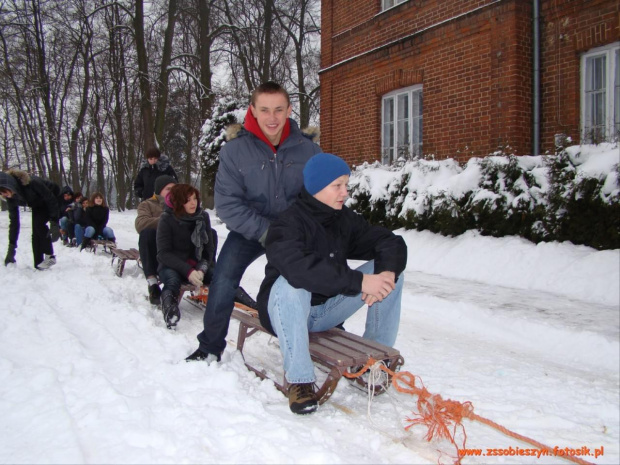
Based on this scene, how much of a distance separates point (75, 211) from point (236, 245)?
956 cm

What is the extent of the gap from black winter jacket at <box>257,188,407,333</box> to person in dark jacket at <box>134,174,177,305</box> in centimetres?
297

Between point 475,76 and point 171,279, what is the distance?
7058 mm

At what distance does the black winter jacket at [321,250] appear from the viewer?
109 inches

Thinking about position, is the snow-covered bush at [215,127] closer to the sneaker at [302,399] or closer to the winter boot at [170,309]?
the winter boot at [170,309]

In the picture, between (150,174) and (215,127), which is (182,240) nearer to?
(150,174)

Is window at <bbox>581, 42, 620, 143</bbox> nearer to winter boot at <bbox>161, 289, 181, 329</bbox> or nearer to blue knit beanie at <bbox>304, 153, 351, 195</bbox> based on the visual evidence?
blue knit beanie at <bbox>304, 153, 351, 195</bbox>

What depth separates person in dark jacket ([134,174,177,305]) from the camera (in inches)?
227

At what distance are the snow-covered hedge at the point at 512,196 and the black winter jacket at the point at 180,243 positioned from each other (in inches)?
149

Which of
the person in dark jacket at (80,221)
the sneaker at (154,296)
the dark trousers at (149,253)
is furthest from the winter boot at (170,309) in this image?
the person in dark jacket at (80,221)

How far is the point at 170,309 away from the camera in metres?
4.84

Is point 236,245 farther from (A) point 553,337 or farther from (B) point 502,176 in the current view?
(B) point 502,176

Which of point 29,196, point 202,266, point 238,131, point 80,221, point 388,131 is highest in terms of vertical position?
point 388,131

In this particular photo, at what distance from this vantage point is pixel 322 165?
301 cm

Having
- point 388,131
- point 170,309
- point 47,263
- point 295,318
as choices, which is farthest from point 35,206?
point 388,131
